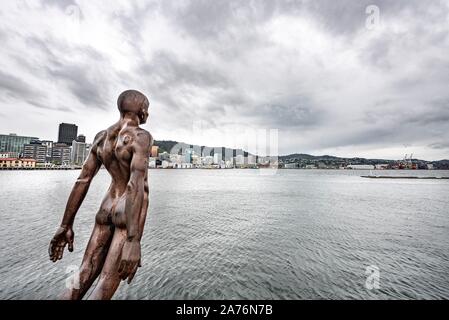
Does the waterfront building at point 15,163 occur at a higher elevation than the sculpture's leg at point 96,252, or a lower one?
higher

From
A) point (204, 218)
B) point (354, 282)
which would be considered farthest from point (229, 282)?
point (204, 218)

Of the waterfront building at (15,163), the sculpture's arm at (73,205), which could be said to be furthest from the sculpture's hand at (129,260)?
the waterfront building at (15,163)

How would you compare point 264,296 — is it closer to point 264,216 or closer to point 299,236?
point 299,236

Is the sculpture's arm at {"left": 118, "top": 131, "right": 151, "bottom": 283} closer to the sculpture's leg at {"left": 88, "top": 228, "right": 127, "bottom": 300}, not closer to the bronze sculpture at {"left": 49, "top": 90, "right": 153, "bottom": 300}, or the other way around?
the bronze sculpture at {"left": 49, "top": 90, "right": 153, "bottom": 300}

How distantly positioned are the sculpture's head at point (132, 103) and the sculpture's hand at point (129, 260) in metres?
1.68

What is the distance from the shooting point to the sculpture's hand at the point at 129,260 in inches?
106

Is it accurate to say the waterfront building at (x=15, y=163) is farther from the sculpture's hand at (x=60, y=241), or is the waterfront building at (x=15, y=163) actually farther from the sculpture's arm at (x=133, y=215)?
the sculpture's arm at (x=133, y=215)

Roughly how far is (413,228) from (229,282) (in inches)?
647

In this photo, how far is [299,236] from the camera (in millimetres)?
14023

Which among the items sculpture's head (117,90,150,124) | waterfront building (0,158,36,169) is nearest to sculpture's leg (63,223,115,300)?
sculpture's head (117,90,150,124)

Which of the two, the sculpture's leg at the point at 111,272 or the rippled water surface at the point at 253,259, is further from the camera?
the rippled water surface at the point at 253,259

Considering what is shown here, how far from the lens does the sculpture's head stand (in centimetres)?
321

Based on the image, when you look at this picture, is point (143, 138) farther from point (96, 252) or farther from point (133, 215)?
point (96, 252)
